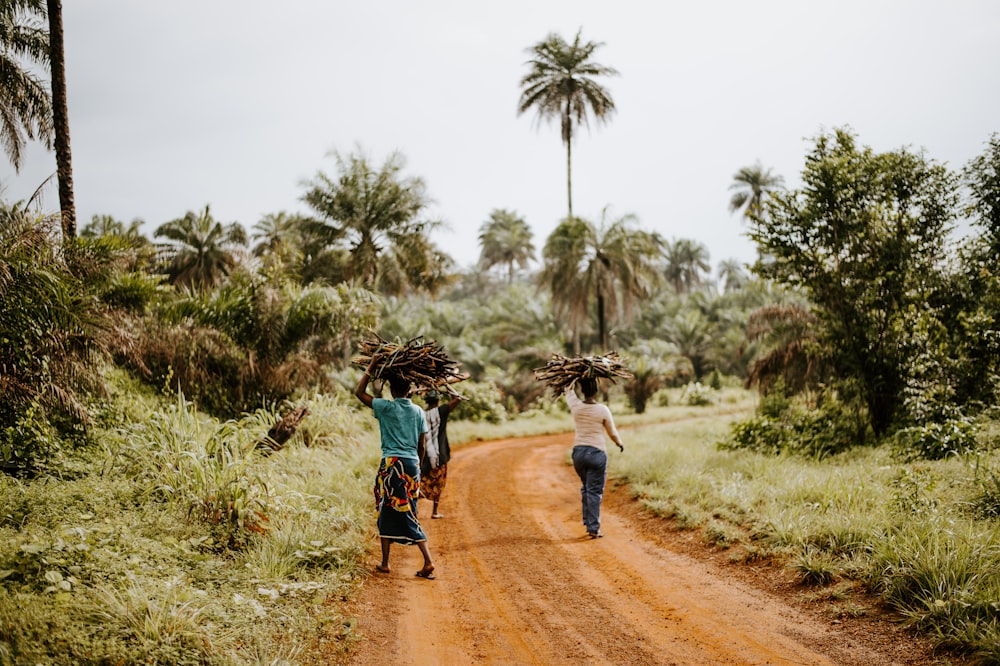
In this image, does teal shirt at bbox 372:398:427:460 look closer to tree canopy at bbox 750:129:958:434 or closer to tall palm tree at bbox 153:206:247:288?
tree canopy at bbox 750:129:958:434

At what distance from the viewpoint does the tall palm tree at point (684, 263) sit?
222 ft

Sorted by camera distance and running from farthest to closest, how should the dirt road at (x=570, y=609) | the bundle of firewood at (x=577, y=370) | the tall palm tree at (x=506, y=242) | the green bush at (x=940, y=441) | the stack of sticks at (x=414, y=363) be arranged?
the tall palm tree at (x=506, y=242) < the green bush at (x=940, y=441) < the bundle of firewood at (x=577, y=370) < the stack of sticks at (x=414, y=363) < the dirt road at (x=570, y=609)

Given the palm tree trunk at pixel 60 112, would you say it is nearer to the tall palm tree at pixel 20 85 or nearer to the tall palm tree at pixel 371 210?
the tall palm tree at pixel 20 85

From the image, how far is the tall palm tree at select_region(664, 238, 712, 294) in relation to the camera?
67625mm

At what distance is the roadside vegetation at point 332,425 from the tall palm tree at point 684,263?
49274 mm

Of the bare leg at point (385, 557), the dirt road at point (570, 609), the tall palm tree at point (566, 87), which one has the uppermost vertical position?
the tall palm tree at point (566, 87)

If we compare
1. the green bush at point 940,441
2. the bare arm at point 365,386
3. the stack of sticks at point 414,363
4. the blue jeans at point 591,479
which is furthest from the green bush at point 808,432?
the bare arm at point 365,386

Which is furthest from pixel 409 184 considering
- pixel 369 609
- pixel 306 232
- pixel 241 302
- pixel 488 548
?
pixel 369 609

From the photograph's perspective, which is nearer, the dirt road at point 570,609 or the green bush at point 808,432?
the dirt road at point 570,609

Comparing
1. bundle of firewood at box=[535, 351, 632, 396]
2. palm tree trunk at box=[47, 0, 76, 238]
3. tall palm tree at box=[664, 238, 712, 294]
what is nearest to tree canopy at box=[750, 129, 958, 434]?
bundle of firewood at box=[535, 351, 632, 396]

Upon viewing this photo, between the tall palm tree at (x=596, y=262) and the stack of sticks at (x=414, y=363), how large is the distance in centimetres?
1911

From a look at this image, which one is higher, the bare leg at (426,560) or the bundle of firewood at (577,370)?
the bundle of firewood at (577,370)

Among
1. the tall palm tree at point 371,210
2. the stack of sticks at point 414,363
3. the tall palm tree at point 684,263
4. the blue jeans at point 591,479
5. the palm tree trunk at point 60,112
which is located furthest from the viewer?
the tall palm tree at point 684,263

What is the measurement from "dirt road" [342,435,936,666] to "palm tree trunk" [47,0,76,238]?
8662 millimetres
